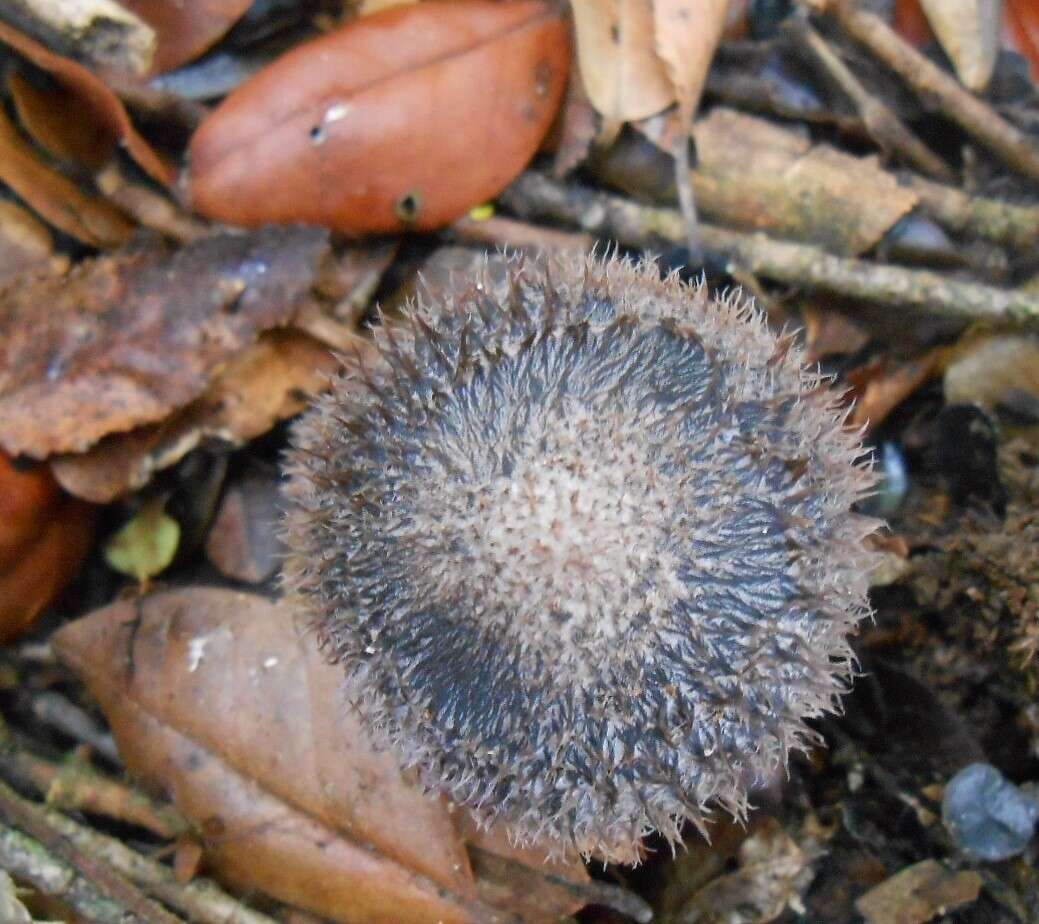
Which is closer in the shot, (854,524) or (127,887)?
(854,524)

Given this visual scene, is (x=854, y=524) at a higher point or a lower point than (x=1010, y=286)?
higher

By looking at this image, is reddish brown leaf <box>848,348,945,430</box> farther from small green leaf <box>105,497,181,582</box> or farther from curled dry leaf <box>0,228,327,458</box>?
small green leaf <box>105,497,181,582</box>

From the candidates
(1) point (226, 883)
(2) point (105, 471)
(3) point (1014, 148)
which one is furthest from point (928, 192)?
(1) point (226, 883)

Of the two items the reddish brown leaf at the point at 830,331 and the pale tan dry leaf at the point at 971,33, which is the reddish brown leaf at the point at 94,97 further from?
the pale tan dry leaf at the point at 971,33

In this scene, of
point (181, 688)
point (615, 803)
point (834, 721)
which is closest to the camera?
point (615, 803)

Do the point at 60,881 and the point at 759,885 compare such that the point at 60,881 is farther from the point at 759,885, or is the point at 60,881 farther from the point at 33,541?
the point at 759,885

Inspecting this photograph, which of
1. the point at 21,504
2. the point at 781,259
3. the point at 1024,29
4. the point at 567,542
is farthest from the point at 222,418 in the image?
the point at 1024,29

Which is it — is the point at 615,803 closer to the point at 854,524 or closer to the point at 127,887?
the point at 854,524
